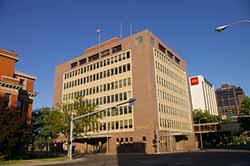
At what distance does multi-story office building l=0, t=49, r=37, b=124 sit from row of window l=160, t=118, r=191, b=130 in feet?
103

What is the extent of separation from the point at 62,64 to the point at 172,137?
44.2 metres

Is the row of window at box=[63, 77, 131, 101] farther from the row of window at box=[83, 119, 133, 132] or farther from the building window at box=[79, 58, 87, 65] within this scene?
the building window at box=[79, 58, 87, 65]

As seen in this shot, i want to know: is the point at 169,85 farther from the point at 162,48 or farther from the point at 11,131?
the point at 11,131

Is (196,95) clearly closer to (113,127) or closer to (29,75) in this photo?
(113,127)

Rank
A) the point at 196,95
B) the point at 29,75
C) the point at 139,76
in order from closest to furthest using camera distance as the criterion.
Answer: the point at 29,75 < the point at 139,76 < the point at 196,95

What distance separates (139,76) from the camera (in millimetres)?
63375

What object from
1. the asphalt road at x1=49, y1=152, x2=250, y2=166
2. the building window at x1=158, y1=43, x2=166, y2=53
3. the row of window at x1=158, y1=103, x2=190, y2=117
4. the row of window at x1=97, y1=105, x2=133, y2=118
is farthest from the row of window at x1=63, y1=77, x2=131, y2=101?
the asphalt road at x1=49, y1=152, x2=250, y2=166

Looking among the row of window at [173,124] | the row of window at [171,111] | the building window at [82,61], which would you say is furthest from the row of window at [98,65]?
the row of window at [173,124]

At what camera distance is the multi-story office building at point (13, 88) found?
1503 inches

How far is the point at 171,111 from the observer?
70.3m

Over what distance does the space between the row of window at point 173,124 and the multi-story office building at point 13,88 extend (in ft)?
103

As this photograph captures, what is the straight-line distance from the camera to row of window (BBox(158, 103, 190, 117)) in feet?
211

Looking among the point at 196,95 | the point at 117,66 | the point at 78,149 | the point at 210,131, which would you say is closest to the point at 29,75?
the point at 117,66

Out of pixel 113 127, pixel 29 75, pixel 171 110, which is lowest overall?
pixel 113 127
